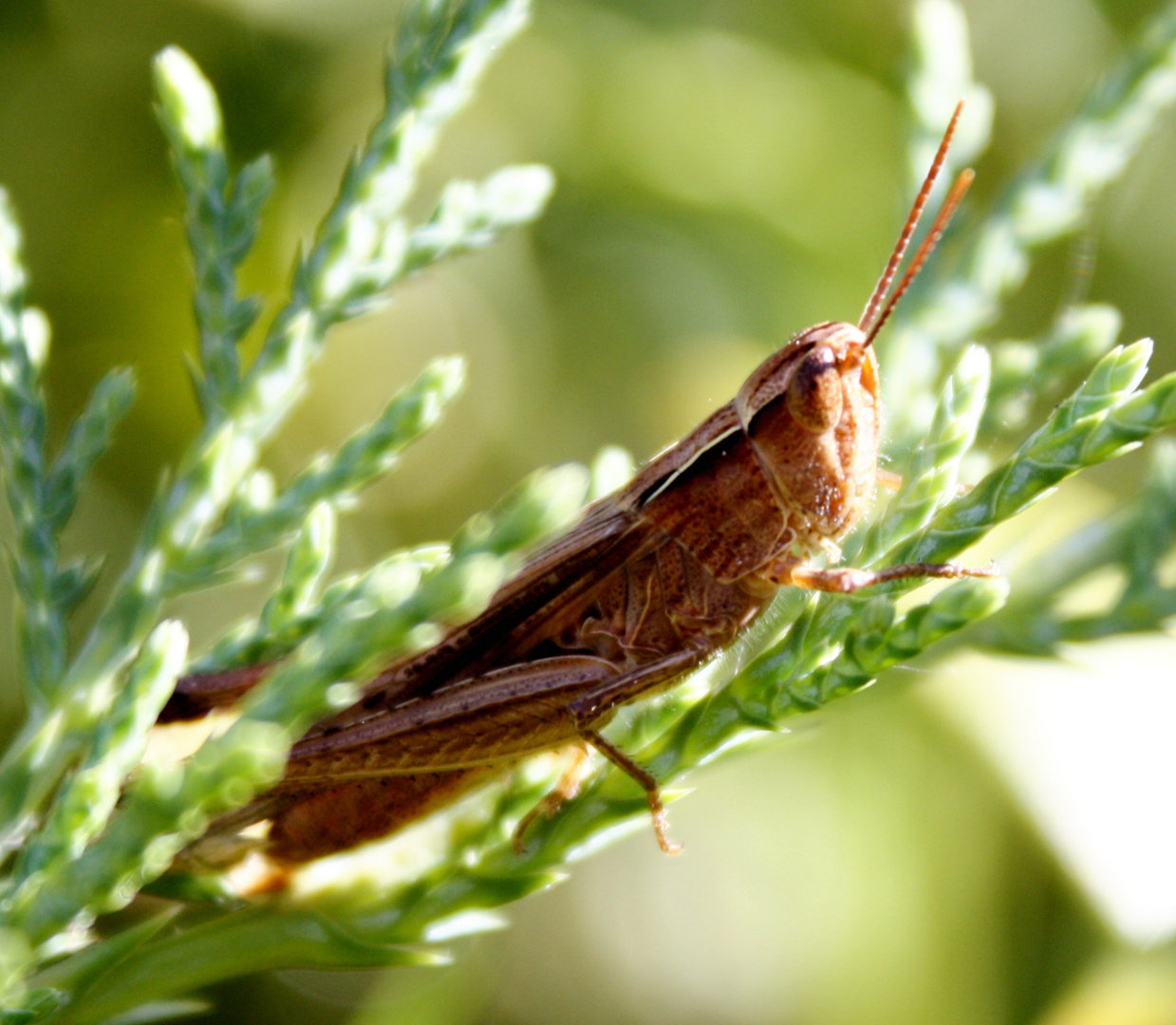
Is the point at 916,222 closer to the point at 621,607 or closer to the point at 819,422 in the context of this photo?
the point at 819,422

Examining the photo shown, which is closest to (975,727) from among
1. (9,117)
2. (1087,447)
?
(1087,447)

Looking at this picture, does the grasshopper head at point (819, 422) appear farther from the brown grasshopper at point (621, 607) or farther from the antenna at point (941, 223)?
the antenna at point (941, 223)

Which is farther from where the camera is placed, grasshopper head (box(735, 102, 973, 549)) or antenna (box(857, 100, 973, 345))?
grasshopper head (box(735, 102, 973, 549))

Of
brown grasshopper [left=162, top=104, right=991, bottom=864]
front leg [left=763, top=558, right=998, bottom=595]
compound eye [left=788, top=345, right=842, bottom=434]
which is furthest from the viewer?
compound eye [left=788, top=345, right=842, bottom=434]

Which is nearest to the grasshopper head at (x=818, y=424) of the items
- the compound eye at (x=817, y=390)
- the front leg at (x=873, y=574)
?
the compound eye at (x=817, y=390)

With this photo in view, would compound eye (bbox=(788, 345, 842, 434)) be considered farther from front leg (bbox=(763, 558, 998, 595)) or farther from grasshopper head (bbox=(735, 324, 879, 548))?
front leg (bbox=(763, 558, 998, 595))

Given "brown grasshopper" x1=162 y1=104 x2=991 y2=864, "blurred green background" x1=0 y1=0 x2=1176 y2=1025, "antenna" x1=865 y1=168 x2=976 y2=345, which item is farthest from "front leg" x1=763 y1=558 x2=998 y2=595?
"antenna" x1=865 y1=168 x2=976 y2=345

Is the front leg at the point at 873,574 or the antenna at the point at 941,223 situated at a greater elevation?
the antenna at the point at 941,223

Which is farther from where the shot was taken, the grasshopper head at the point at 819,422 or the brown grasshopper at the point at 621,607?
the grasshopper head at the point at 819,422

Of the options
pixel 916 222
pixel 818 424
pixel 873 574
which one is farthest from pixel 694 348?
pixel 873 574
